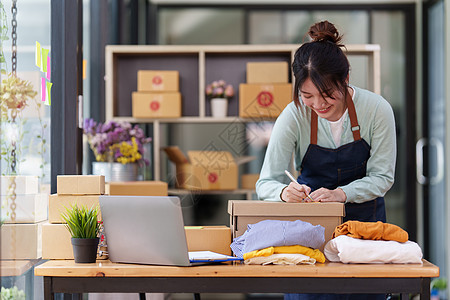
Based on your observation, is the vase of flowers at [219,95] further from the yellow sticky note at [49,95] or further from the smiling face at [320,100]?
the smiling face at [320,100]

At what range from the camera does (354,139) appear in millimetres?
2188

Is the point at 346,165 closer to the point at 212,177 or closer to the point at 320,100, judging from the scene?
the point at 320,100

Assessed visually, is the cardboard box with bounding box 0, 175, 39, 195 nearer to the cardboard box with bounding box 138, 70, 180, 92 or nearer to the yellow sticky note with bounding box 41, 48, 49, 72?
the yellow sticky note with bounding box 41, 48, 49, 72

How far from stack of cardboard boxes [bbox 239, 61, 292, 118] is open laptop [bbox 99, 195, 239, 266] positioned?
7.21 feet

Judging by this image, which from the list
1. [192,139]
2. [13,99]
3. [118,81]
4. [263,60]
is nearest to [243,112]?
[263,60]

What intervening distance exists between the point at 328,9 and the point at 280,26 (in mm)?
439

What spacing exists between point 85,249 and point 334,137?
99 centimetres

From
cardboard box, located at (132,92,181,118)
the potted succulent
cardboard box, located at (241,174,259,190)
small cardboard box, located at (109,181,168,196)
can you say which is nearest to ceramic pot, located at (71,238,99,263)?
the potted succulent

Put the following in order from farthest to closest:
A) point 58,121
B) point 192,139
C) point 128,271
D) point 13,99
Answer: point 192,139, point 58,121, point 13,99, point 128,271

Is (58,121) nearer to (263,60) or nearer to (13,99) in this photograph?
(13,99)

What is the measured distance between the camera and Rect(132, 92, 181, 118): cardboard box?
3812 millimetres

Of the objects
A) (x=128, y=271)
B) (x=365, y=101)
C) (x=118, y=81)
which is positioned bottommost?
(x=128, y=271)

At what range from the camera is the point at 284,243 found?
1684 millimetres

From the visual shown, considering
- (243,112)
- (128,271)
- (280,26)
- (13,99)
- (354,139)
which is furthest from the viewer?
(280,26)
